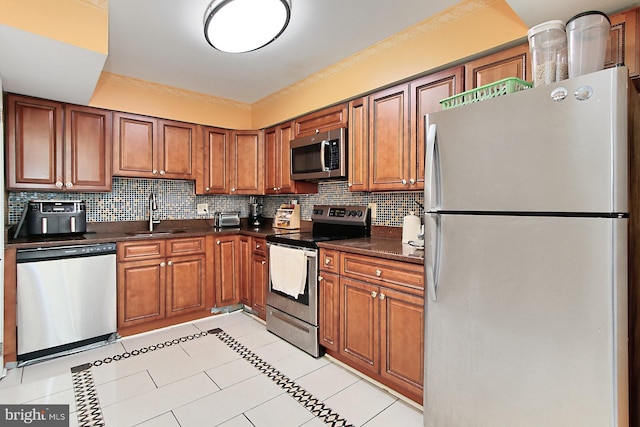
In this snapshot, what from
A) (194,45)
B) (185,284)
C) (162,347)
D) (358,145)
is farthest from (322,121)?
(162,347)

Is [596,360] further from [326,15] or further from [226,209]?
[226,209]

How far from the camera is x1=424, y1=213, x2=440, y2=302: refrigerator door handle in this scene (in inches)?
57.8

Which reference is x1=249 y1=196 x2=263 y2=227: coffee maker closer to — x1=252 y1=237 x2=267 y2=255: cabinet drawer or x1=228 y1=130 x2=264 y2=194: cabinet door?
x1=228 y1=130 x2=264 y2=194: cabinet door

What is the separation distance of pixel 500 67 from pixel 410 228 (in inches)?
45.2

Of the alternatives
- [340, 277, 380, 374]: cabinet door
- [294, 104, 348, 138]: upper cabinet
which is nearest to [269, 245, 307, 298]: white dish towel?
[340, 277, 380, 374]: cabinet door

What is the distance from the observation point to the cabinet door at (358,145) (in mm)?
2527

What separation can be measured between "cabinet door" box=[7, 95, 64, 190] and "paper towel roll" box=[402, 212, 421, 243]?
2.97 metres

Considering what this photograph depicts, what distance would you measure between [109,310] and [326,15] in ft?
9.57

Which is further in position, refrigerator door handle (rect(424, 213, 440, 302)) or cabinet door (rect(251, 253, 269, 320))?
cabinet door (rect(251, 253, 269, 320))

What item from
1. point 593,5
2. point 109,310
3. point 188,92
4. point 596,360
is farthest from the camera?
point 188,92

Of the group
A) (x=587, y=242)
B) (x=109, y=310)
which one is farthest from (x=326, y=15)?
(x=109, y=310)

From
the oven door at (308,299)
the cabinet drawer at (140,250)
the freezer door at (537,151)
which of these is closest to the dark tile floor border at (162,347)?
the oven door at (308,299)

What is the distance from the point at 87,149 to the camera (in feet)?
9.40

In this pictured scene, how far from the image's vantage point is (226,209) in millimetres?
4047
